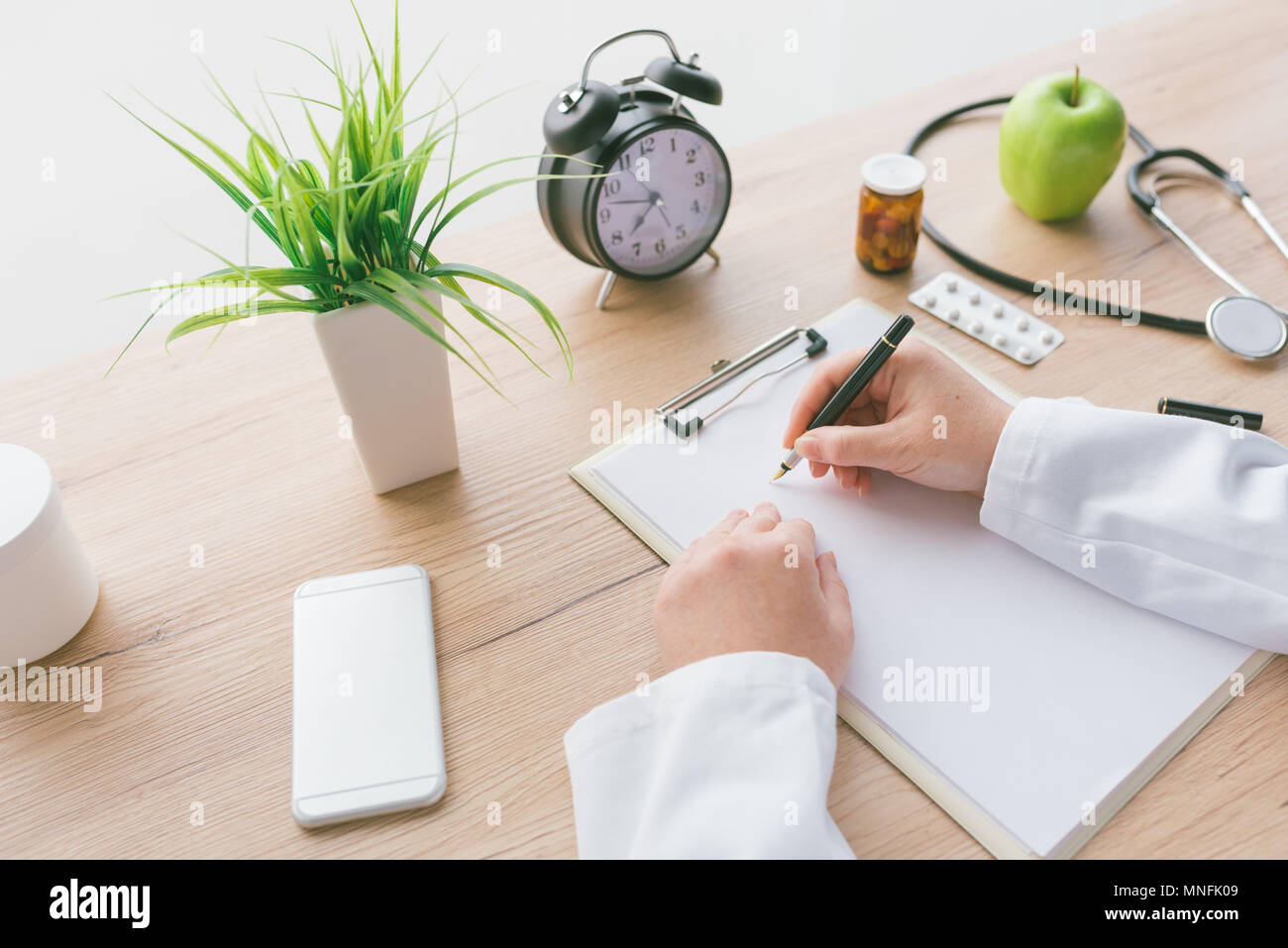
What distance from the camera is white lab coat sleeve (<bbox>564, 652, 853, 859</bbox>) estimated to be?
61cm

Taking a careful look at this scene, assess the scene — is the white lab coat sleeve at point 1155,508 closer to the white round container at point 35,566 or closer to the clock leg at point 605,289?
the clock leg at point 605,289

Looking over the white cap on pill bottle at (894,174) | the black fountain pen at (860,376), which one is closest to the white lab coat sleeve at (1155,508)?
the black fountain pen at (860,376)

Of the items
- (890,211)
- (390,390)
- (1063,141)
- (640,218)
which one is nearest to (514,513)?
(390,390)

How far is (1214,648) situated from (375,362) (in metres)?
0.69

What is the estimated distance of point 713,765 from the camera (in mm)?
648

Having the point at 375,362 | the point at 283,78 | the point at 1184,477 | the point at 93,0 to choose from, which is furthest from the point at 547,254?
the point at 93,0

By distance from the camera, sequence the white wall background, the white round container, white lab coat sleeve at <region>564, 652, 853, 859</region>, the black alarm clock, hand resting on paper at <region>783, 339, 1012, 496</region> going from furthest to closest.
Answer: the white wall background
the black alarm clock
hand resting on paper at <region>783, 339, 1012, 496</region>
the white round container
white lab coat sleeve at <region>564, 652, 853, 859</region>

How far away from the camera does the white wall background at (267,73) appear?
1.78 metres

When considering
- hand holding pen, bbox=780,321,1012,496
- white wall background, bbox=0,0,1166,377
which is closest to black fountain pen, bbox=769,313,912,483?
hand holding pen, bbox=780,321,1012,496

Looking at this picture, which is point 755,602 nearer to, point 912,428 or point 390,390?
point 912,428

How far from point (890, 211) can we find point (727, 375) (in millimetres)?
264

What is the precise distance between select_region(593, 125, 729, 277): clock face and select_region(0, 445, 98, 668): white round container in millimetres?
550

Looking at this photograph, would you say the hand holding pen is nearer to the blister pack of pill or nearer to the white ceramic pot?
the blister pack of pill
